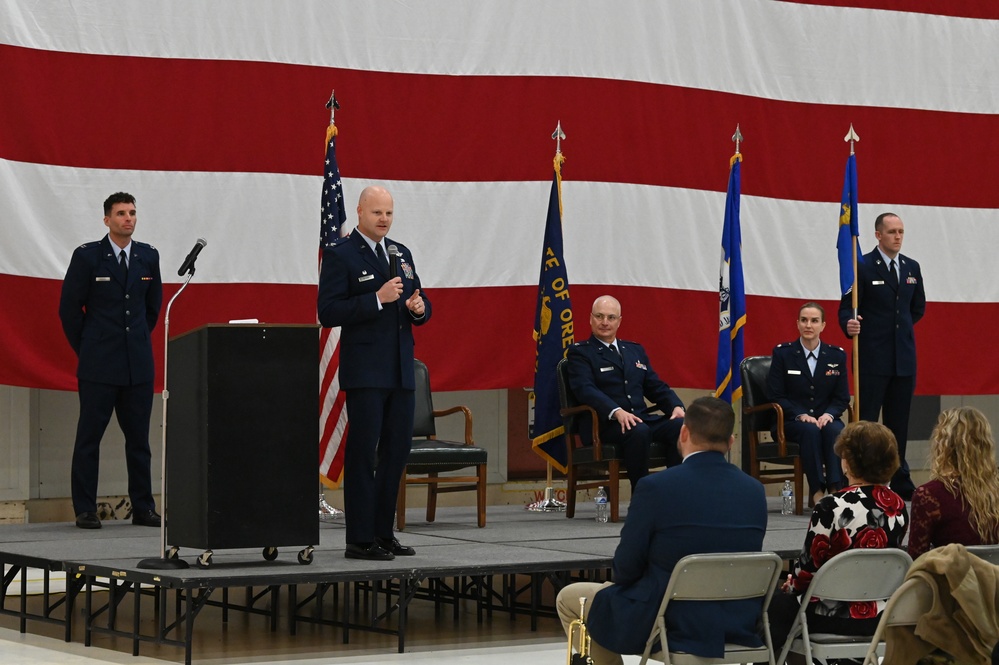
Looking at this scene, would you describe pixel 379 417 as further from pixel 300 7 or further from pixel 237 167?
pixel 300 7

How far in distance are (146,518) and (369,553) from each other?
65.2 inches

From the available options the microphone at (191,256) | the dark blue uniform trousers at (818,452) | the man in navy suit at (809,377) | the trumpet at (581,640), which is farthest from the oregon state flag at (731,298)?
the trumpet at (581,640)

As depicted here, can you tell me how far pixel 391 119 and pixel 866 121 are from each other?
288 centimetres

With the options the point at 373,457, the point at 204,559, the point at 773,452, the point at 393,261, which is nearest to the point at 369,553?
the point at 373,457

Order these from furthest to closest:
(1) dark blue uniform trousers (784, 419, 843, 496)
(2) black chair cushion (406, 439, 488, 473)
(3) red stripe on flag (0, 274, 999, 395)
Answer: (1) dark blue uniform trousers (784, 419, 843, 496) → (3) red stripe on flag (0, 274, 999, 395) → (2) black chair cushion (406, 439, 488, 473)

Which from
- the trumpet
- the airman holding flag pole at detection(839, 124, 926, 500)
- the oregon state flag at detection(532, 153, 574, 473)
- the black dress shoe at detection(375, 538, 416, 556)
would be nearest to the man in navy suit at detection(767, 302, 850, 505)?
the airman holding flag pole at detection(839, 124, 926, 500)

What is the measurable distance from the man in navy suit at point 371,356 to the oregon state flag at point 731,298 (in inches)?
102

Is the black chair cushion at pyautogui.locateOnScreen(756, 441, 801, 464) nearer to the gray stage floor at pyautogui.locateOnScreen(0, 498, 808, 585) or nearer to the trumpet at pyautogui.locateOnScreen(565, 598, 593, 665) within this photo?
A: the gray stage floor at pyautogui.locateOnScreen(0, 498, 808, 585)

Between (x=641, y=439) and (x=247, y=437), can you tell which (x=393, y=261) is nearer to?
(x=247, y=437)

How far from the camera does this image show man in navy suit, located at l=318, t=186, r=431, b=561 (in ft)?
16.1

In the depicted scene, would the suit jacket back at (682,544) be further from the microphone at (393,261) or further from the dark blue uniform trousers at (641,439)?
the dark blue uniform trousers at (641,439)

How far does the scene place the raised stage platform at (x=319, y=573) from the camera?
4.54 meters

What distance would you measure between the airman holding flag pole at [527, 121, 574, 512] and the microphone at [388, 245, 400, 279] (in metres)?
2.06

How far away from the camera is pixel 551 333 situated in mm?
6949
